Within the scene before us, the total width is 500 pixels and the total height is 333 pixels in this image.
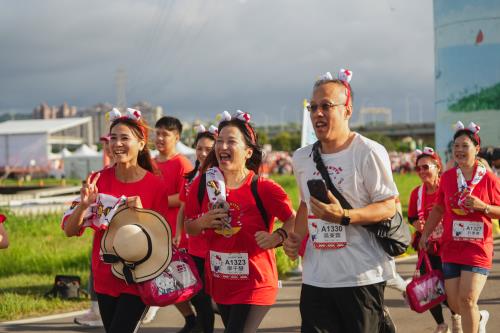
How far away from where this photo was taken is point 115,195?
16.9ft

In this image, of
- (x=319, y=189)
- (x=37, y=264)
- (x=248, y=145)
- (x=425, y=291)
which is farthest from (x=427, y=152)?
(x=37, y=264)

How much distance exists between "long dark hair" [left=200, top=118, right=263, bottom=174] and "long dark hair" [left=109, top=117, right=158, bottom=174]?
15.5 inches

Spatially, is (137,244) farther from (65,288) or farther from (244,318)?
(65,288)

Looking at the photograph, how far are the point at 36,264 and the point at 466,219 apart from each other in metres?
7.38

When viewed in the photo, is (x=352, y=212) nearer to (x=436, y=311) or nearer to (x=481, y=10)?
(x=436, y=311)

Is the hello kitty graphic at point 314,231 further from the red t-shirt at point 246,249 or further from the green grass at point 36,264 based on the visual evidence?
the green grass at point 36,264

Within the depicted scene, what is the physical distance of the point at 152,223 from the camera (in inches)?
195

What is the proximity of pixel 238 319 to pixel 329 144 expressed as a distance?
138 cm

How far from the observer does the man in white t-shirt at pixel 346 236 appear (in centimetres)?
411

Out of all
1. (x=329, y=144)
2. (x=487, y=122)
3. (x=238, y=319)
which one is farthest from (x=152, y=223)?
(x=487, y=122)

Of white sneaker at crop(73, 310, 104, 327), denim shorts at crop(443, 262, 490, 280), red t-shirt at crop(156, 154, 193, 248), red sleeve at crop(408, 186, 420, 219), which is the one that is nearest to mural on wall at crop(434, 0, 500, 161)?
red sleeve at crop(408, 186, 420, 219)

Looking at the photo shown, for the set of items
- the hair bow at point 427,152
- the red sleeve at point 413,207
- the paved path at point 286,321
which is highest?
the hair bow at point 427,152

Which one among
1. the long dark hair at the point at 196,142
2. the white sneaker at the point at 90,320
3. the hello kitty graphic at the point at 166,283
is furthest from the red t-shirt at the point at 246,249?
the white sneaker at the point at 90,320

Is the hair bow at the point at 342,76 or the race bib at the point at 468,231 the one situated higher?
the hair bow at the point at 342,76
